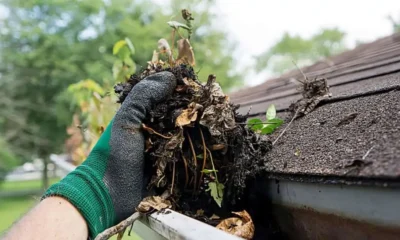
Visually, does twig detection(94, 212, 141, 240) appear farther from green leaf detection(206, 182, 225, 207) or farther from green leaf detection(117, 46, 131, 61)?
green leaf detection(117, 46, 131, 61)

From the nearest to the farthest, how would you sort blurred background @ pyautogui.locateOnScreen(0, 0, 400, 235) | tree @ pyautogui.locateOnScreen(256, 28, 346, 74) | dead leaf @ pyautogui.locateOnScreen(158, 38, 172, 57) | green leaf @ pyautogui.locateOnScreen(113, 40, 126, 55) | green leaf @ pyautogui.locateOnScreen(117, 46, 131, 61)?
1. dead leaf @ pyautogui.locateOnScreen(158, 38, 172, 57)
2. green leaf @ pyautogui.locateOnScreen(113, 40, 126, 55)
3. green leaf @ pyautogui.locateOnScreen(117, 46, 131, 61)
4. blurred background @ pyautogui.locateOnScreen(0, 0, 400, 235)
5. tree @ pyautogui.locateOnScreen(256, 28, 346, 74)

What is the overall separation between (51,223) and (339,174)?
25.0 inches

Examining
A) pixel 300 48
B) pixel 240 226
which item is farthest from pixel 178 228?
pixel 300 48

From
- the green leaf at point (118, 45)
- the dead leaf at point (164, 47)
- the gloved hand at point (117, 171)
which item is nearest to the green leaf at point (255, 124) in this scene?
the gloved hand at point (117, 171)

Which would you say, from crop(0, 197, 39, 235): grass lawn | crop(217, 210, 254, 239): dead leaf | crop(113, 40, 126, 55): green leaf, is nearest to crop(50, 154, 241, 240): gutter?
crop(217, 210, 254, 239): dead leaf

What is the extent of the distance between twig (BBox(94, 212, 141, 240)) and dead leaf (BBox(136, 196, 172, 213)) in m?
0.02

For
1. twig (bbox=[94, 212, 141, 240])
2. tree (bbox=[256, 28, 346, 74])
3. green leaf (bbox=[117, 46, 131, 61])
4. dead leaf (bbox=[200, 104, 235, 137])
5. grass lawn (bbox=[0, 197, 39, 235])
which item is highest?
tree (bbox=[256, 28, 346, 74])

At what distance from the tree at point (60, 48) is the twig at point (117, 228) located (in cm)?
1107

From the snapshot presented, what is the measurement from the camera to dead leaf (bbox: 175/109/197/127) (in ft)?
2.96

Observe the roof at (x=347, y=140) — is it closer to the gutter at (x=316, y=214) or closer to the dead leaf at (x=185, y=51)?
the gutter at (x=316, y=214)

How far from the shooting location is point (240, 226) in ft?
2.81

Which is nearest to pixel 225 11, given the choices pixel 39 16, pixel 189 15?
pixel 39 16

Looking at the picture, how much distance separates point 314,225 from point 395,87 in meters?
0.43

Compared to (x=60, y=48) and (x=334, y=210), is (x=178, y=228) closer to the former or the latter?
(x=334, y=210)
